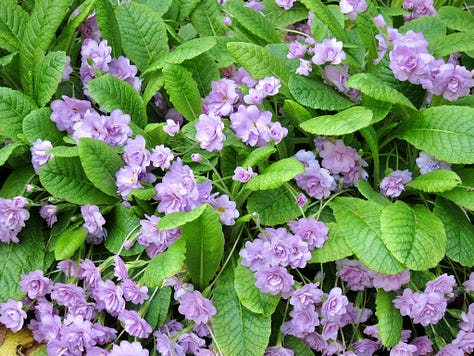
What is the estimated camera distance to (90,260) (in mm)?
1866

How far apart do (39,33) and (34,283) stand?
2.78 feet

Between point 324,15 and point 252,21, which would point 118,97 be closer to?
point 252,21

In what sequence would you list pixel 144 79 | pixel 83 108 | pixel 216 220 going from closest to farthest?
pixel 216 220 < pixel 83 108 < pixel 144 79

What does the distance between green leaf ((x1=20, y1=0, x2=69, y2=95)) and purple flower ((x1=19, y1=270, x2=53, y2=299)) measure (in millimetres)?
638

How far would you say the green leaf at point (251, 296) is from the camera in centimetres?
167

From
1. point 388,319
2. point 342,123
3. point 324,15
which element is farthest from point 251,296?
point 324,15

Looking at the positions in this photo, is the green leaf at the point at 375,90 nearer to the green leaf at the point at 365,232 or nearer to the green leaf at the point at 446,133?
the green leaf at the point at 446,133

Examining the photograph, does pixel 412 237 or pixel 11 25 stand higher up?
pixel 11 25

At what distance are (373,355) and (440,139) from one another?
675 millimetres

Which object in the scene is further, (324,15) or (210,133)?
(324,15)

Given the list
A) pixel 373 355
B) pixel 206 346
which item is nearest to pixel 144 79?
pixel 206 346

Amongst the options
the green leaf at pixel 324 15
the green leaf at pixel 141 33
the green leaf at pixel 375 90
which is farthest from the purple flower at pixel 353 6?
the green leaf at pixel 141 33

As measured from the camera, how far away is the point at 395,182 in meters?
1.87

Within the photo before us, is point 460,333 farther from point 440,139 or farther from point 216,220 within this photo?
point 216,220
